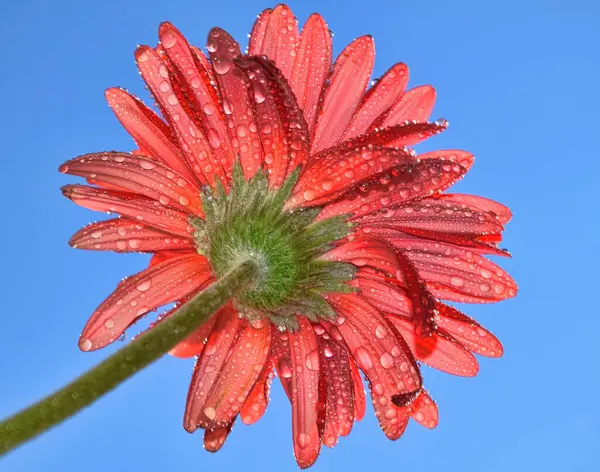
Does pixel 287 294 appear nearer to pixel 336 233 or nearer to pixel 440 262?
pixel 336 233

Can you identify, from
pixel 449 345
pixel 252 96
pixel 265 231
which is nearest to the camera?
pixel 252 96

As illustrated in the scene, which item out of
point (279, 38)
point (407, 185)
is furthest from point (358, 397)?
point (279, 38)

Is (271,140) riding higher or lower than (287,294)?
higher

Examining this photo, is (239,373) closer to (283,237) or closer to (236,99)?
(283,237)

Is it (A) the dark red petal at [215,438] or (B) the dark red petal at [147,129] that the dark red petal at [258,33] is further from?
(A) the dark red petal at [215,438]

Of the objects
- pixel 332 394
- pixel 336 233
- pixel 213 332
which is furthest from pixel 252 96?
pixel 332 394

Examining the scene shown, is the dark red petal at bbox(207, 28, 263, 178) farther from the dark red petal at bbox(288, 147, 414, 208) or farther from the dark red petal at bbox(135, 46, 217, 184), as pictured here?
the dark red petal at bbox(288, 147, 414, 208)

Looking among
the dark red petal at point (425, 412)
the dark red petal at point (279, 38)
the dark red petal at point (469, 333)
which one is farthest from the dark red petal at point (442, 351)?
the dark red petal at point (279, 38)
